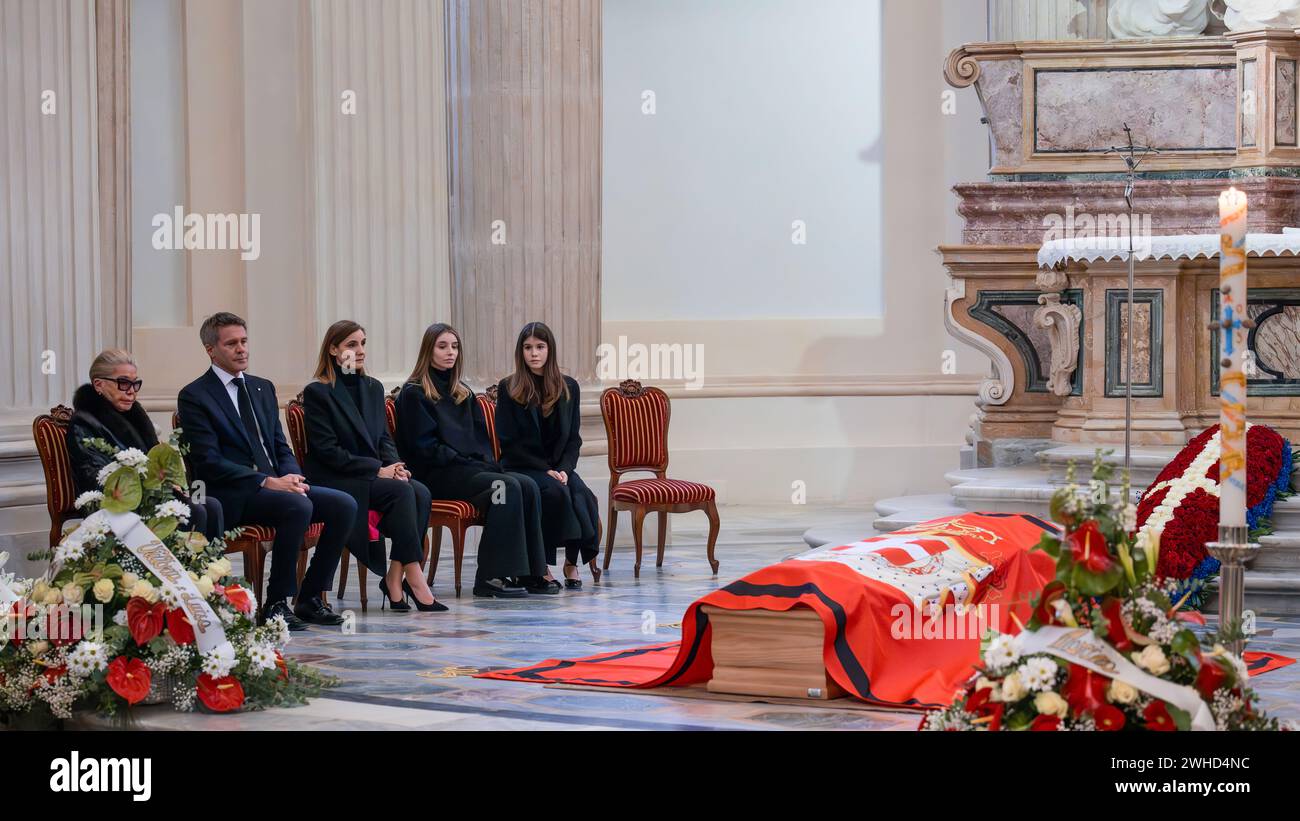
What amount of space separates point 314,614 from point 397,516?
631mm

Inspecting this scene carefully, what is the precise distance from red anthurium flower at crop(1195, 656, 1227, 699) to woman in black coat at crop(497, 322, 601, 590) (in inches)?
218

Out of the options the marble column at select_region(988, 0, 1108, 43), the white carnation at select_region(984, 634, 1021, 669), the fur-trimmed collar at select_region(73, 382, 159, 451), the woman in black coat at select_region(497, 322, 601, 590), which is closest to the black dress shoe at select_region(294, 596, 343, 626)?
the fur-trimmed collar at select_region(73, 382, 159, 451)

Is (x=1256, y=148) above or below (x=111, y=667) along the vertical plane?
above

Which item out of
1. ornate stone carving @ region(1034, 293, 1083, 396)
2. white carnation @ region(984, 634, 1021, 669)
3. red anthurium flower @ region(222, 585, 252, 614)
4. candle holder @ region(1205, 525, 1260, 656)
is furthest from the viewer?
ornate stone carving @ region(1034, 293, 1083, 396)

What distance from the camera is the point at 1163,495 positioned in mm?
7961

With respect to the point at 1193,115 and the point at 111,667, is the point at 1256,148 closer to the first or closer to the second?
the point at 1193,115

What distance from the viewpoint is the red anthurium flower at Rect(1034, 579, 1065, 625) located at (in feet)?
11.5

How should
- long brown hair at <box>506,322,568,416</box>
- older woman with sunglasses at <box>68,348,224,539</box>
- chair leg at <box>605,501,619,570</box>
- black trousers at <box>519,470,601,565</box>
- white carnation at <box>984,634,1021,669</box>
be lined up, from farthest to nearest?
chair leg at <box>605,501,619,570</box>
long brown hair at <box>506,322,568,416</box>
black trousers at <box>519,470,601,565</box>
older woman with sunglasses at <box>68,348,224,539</box>
white carnation at <box>984,634,1021,669</box>

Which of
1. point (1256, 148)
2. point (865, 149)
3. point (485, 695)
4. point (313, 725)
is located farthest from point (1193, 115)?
point (313, 725)

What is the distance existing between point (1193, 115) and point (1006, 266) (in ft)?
4.89

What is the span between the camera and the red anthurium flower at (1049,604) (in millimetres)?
3496

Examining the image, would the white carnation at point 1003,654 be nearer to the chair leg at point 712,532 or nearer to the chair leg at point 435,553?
the chair leg at point 435,553

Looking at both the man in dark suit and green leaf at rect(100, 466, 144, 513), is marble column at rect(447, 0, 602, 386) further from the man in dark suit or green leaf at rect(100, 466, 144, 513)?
green leaf at rect(100, 466, 144, 513)

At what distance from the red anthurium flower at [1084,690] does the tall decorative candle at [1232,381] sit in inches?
17.3
